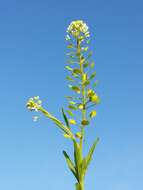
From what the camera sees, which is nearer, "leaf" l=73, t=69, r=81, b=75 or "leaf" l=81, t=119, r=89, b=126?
"leaf" l=81, t=119, r=89, b=126

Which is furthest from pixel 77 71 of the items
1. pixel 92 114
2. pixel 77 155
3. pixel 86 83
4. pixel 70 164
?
pixel 70 164

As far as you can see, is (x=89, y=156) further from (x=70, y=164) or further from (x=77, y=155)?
(x=70, y=164)

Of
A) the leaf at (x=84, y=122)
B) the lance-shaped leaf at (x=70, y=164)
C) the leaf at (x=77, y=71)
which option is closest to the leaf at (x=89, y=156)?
the lance-shaped leaf at (x=70, y=164)

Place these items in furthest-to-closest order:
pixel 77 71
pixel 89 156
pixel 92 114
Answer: pixel 77 71 < pixel 92 114 < pixel 89 156

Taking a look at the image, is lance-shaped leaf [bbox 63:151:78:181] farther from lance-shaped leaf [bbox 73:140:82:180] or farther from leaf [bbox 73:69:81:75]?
leaf [bbox 73:69:81:75]

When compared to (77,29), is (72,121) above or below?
below

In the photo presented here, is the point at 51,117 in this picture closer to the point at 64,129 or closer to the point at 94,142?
the point at 64,129

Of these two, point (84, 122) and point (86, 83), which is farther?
point (86, 83)

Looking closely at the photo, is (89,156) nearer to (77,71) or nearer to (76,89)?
(76,89)

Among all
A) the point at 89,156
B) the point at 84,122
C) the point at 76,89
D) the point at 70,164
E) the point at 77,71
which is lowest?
the point at 70,164

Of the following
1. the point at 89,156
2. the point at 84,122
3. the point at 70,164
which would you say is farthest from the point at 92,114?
the point at 70,164

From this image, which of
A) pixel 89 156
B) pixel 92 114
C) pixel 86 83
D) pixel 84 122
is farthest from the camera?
pixel 86 83

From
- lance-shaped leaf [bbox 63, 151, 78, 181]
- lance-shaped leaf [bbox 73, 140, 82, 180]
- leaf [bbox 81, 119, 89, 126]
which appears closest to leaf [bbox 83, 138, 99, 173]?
lance-shaped leaf [bbox 73, 140, 82, 180]
